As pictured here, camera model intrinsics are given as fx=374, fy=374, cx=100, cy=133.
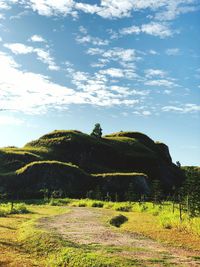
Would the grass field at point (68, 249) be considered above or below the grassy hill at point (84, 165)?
below

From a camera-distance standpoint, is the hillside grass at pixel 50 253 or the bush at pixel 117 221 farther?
the bush at pixel 117 221

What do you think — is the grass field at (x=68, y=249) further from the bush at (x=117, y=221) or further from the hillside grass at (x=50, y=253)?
the bush at (x=117, y=221)

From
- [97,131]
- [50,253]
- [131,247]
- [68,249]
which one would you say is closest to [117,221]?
[131,247]

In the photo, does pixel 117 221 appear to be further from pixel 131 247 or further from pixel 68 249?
pixel 68 249

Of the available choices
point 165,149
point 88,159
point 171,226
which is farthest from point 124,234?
point 165,149

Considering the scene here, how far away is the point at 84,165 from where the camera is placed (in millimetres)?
124375

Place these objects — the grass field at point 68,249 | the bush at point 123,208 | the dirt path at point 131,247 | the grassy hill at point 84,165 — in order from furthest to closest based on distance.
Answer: the grassy hill at point 84,165
the bush at point 123,208
the dirt path at point 131,247
the grass field at point 68,249

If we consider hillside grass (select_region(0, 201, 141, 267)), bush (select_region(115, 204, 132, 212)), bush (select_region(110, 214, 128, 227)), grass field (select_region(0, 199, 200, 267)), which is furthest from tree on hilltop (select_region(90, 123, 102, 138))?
hillside grass (select_region(0, 201, 141, 267))

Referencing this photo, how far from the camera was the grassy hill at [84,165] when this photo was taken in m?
90.5

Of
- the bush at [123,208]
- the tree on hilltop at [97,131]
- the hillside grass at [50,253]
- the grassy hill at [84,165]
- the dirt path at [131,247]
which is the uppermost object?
the tree on hilltop at [97,131]

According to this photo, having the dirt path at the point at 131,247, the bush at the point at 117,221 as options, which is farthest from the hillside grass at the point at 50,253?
the bush at the point at 117,221

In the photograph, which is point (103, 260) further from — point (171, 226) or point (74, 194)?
point (74, 194)

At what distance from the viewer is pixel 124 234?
86.5 feet

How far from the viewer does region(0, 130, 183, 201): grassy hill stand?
90500 millimetres
